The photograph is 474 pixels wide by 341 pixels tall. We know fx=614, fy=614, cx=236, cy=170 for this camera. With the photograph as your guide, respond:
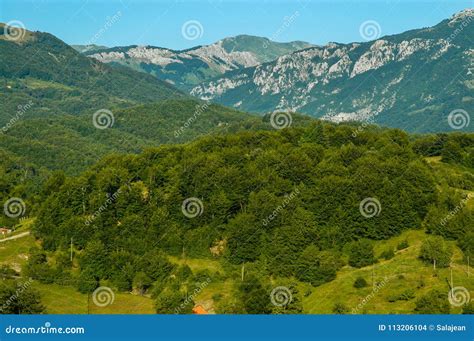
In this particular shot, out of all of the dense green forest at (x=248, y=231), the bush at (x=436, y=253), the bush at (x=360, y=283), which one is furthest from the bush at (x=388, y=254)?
the bush at (x=360, y=283)

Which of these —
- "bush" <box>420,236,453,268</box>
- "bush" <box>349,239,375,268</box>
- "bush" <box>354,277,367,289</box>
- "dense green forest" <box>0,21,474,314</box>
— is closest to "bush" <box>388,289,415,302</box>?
"dense green forest" <box>0,21,474,314</box>

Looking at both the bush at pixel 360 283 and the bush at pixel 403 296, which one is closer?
the bush at pixel 403 296

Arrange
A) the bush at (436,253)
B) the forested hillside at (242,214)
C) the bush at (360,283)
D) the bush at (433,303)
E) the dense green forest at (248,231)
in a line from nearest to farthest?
1. the bush at (433,303)
2. the bush at (360,283)
3. the dense green forest at (248,231)
4. the bush at (436,253)
5. the forested hillside at (242,214)

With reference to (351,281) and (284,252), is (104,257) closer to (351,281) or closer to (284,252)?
(284,252)

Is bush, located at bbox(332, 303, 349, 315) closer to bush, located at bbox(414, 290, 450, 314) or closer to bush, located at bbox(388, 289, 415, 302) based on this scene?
bush, located at bbox(388, 289, 415, 302)

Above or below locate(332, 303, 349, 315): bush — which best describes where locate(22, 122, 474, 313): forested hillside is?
above

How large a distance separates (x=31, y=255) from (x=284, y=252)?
1817 inches

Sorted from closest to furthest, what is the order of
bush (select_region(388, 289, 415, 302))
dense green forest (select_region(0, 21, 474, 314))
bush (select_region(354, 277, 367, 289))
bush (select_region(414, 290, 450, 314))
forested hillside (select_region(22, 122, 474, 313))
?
1. bush (select_region(414, 290, 450, 314))
2. bush (select_region(388, 289, 415, 302))
3. bush (select_region(354, 277, 367, 289))
4. dense green forest (select_region(0, 21, 474, 314))
5. forested hillside (select_region(22, 122, 474, 313))

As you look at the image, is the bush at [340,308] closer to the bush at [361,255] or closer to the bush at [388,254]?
the bush at [361,255]

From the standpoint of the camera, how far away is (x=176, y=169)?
136m

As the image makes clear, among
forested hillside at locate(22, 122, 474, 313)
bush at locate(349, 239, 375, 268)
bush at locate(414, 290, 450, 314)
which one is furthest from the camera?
forested hillside at locate(22, 122, 474, 313)

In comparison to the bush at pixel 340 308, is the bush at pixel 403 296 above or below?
above

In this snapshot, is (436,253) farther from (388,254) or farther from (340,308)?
(340,308)

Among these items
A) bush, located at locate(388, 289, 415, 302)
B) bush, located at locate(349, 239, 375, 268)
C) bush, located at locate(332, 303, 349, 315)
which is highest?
bush, located at locate(349, 239, 375, 268)
